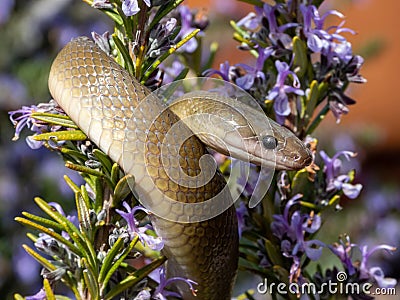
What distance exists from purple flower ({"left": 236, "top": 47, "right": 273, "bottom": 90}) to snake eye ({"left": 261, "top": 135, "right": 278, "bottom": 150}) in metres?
0.14

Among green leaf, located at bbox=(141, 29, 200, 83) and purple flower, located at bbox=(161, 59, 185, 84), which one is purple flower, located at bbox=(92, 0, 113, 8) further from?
purple flower, located at bbox=(161, 59, 185, 84)

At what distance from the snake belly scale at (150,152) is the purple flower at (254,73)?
20 cm

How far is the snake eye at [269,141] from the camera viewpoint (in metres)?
0.98

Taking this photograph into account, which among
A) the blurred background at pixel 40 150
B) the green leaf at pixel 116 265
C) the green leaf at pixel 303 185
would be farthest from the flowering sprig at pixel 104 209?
the blurred background at pixel 40 150

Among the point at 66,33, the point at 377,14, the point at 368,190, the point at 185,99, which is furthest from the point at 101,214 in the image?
the point at 377,14

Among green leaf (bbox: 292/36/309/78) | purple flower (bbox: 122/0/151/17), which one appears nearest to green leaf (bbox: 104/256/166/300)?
purple flower (bbox: 122/0/151/17)

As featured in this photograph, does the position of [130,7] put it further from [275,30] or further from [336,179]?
[336,179]

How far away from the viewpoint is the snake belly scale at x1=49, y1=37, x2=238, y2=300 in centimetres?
90

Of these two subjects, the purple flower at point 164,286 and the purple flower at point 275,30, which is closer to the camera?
the purple flower at point 164,286

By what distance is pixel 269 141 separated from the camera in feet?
3.22

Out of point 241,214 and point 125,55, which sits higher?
point 125,55

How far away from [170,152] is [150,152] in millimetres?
28

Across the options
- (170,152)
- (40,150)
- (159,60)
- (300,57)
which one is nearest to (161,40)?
(159,60)

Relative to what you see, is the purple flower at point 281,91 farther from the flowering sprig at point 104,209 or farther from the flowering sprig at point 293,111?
the flowering sprig at point 104,209
